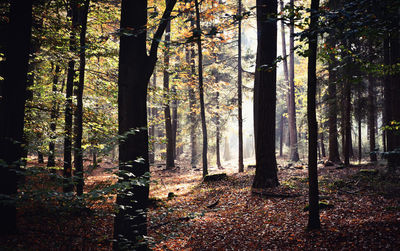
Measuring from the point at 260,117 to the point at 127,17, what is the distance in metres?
6.96

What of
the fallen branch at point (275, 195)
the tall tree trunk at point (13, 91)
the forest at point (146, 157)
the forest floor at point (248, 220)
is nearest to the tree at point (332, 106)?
the forest at point (146, 157)

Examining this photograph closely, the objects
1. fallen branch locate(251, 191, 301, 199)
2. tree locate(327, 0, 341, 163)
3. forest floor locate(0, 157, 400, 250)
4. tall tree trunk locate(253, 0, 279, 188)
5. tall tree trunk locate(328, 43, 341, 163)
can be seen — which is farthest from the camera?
tall tree trunk locate(328, 43, 341, 163)

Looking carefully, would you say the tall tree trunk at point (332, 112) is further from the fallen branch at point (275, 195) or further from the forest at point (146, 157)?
the fallen branch at point (275, 195)

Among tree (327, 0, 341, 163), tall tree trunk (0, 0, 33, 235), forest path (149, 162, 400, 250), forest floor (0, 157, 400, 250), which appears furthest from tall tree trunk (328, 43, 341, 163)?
tall tree trunk (0, 0, 33, 235)

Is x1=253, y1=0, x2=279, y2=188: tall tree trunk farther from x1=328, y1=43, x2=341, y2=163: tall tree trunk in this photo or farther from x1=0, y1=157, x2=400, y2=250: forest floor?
x1=328, y1=43, x2=341, y2=163: tall tree trunk

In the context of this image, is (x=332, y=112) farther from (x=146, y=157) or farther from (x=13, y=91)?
(x=13, y=91)

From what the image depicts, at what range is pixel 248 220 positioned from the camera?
24.6 ft

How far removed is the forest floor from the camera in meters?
4.73

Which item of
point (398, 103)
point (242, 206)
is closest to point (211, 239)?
point (242, 206)

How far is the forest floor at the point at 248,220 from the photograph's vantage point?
473cm

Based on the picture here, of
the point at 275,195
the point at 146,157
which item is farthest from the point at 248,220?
the point at 146,157

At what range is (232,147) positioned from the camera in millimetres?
67125

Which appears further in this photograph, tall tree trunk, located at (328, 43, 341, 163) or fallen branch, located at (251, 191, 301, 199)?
tall tree trunk, located at (328, 43, 341, 163)

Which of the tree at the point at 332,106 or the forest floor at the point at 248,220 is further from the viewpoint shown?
the tree at the point at 332,106
